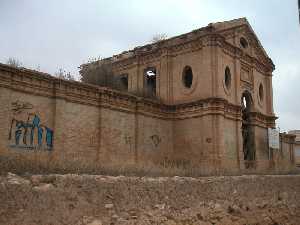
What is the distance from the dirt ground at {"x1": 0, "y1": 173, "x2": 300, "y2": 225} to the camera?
22.8 ft

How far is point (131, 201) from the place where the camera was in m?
8.90

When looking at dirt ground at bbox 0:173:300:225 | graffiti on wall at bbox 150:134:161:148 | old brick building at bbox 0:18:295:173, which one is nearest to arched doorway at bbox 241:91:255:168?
old brick building at bbox 0:18:295:173

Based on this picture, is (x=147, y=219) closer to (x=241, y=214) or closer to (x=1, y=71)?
(x=241, y=214)

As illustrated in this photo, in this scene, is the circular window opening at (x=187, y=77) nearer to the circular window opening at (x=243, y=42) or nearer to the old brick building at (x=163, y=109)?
the old brick building at (x=163, y=109)

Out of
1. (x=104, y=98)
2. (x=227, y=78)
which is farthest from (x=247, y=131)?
(x=104, y=98)

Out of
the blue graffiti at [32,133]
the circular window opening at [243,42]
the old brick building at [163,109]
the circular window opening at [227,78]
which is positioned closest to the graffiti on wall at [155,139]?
the old brick building at [163,109]

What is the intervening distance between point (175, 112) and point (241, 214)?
10.3m

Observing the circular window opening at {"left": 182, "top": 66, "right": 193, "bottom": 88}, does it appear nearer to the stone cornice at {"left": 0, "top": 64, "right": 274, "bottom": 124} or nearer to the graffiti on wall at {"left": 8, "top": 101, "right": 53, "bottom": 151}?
the stone cornice at {"left": 0, "top": 64, "right": 274, "bottom": 124}

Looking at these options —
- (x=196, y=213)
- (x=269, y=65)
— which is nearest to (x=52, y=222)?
(x=196, y=213)

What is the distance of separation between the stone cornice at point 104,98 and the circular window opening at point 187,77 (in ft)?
5.35

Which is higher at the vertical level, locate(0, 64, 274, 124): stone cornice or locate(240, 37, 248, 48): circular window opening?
locate(240, 37, 248, 48): circular window opening

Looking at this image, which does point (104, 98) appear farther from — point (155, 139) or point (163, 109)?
point (163, 109)

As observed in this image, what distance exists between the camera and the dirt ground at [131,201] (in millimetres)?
6938

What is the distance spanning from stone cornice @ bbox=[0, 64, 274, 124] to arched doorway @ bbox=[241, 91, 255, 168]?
1.15 m
